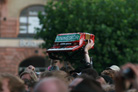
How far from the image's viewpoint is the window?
33.0 meters

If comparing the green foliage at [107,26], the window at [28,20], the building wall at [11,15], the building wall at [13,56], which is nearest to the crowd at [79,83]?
the green foliage at [107,26]

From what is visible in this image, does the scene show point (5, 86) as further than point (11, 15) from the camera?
No

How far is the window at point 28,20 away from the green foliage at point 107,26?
9.04 metres

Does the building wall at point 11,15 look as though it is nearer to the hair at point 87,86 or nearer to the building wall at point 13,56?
the building wall at point 13,56

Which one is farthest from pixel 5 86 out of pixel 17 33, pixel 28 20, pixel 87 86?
pixel 17 33

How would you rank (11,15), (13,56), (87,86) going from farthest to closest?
1. (11,15)
2. (13,56)
3. (87,86)

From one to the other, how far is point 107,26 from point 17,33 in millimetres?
11910

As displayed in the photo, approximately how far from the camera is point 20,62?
32844mm

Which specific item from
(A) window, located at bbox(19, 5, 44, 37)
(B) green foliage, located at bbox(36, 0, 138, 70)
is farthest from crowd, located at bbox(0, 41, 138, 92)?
(A) window, located at bbox(19, 5, 44, 37)

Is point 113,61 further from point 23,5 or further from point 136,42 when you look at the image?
point 23,5

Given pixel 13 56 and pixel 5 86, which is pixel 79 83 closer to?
pixel 5 86

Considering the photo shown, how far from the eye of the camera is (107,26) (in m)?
23.3

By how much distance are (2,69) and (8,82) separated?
93.8 feet

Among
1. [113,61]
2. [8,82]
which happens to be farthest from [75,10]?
[8,82]
